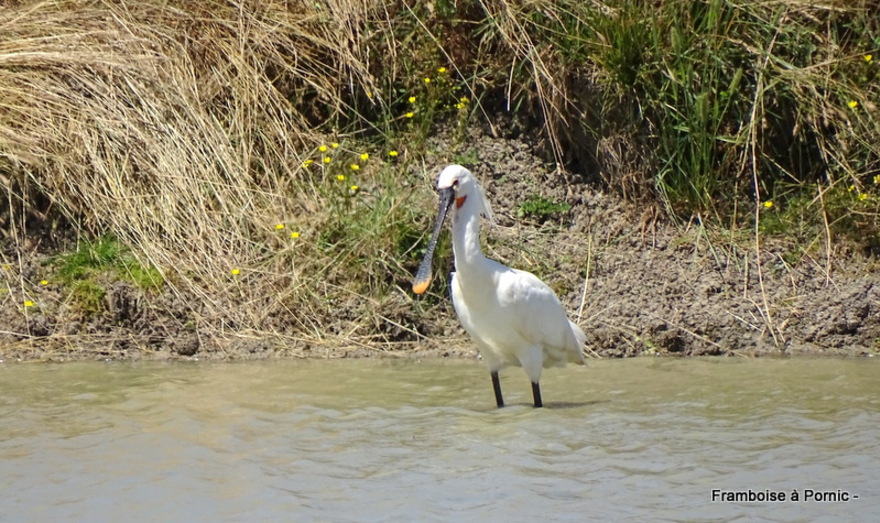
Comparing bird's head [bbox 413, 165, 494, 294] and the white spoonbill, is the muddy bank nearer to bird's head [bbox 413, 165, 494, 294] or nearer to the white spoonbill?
the white spoonbill

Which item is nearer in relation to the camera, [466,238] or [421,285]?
[466,238]

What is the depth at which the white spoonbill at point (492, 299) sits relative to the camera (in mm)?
6273

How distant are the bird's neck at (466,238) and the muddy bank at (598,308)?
1.54m

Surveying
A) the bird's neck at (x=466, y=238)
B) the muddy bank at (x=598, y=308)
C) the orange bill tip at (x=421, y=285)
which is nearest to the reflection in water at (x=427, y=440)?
the muddy bank at (x=598, y=308)

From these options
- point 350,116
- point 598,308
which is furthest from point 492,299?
point 350,116

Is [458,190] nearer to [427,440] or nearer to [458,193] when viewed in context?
[458,193]

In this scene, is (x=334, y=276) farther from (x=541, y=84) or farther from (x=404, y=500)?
(x=404, y=500)

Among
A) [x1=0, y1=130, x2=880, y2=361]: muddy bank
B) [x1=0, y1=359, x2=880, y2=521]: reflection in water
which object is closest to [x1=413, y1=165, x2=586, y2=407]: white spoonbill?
[x1=0, y1=359, x2=880, y2=521]: reflection in water

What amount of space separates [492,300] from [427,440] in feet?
3.13

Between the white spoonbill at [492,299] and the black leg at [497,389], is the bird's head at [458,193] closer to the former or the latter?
the white spoonbill at [492,299]

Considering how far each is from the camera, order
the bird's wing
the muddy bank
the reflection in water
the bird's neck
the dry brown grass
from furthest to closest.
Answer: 1. the dry brown grass
2. the muddy bank
3. the bird's wing
4. the bird's neck
5. the reflection in water

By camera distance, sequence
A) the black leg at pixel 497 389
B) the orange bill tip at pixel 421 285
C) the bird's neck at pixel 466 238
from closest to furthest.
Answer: the bird's neck at pixel 466 238, the black leg at pixel 497 389, the orange bill tip at pixel 421 285

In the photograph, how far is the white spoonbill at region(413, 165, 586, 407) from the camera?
6273 millimetres

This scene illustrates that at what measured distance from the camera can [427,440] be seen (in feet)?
18.6
